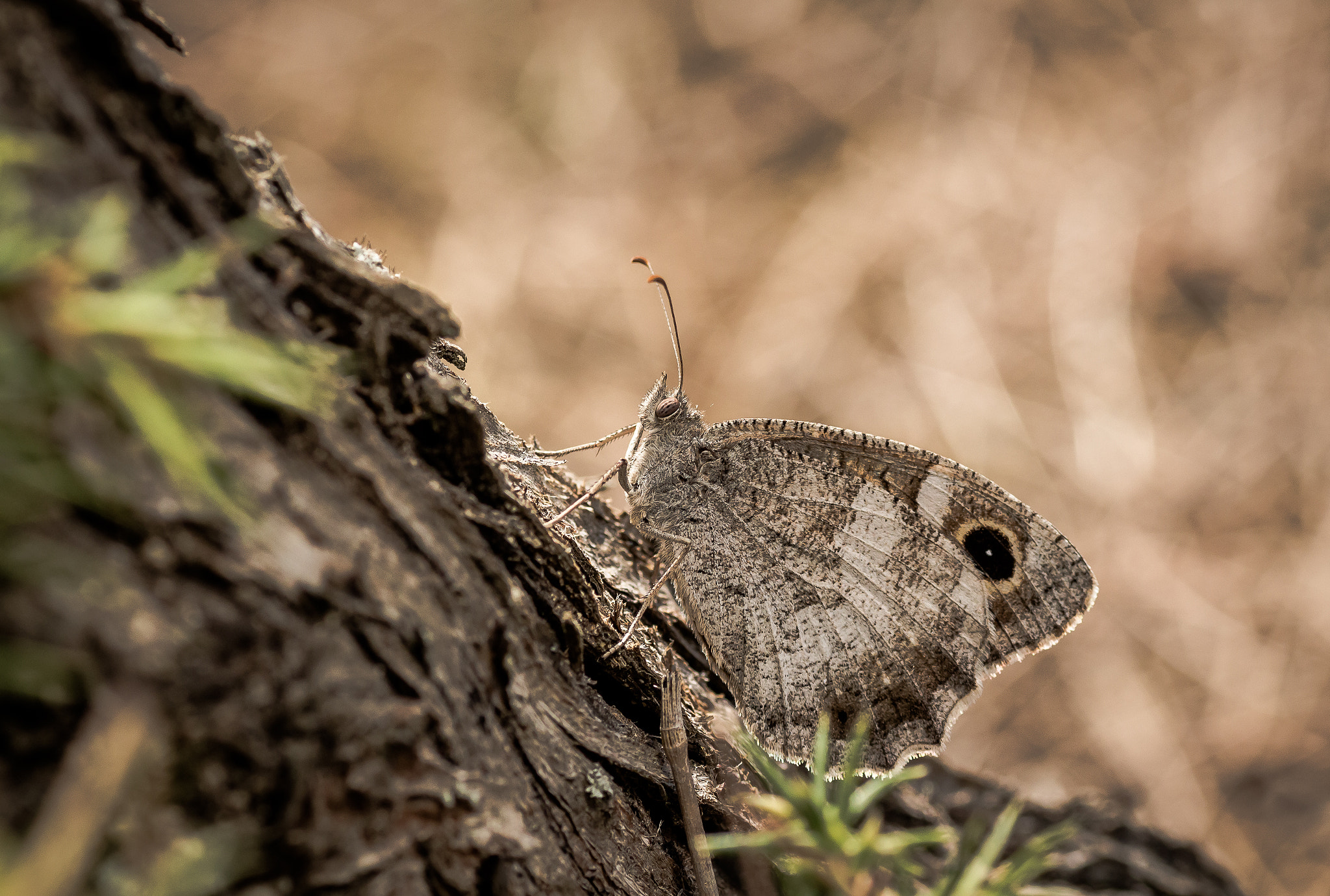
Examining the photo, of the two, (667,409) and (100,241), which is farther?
(667,409)

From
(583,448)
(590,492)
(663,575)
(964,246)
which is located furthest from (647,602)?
(964,246)

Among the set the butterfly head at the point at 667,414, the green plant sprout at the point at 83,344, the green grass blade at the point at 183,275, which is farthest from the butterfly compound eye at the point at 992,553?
the green grass blade at the point at 183,275

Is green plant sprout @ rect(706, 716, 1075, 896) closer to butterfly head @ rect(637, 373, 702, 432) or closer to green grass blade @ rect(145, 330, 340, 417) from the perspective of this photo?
green grass blade @ rect(145, 330, 340, 417)

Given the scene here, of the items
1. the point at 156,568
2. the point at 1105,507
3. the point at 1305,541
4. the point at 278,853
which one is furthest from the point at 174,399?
the point at 1305,541

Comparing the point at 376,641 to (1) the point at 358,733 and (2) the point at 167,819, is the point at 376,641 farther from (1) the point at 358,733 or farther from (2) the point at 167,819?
(2) the point at 167,819

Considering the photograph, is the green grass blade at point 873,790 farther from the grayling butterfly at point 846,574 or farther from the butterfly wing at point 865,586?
the butterfly wing at point 865,586

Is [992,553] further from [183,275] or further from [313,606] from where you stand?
[183,275]
